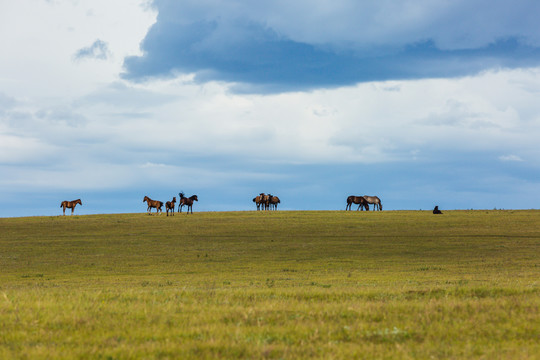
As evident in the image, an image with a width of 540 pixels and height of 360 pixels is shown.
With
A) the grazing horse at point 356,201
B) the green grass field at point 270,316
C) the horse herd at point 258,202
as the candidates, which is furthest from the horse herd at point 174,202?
the green grass field at point 270,316

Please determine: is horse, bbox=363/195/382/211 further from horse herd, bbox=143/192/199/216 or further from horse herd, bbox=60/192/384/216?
horse herd, bbox=143/192/199/216

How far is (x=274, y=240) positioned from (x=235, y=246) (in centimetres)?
508

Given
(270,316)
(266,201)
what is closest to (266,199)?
(266,201)

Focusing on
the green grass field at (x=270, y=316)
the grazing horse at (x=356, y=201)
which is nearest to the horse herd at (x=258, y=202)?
the grazing horse at (x=356, y=201)

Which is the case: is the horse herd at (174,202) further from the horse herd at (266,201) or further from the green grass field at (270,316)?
the green grass field at (270,316)

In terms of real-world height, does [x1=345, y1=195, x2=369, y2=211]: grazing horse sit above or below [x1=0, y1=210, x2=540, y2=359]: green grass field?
above

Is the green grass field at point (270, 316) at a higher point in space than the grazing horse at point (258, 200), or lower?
lower

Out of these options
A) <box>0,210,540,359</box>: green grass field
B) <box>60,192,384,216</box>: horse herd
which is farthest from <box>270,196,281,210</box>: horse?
<box>0,210,540,359</box>: green grass field

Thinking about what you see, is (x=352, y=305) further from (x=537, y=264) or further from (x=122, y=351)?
(x=537, y=264)

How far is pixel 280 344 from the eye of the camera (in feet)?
32.9

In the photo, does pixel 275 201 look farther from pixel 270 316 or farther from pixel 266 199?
pixel 270 316

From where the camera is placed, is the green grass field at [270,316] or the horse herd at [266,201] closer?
the green grass field at [270,316]

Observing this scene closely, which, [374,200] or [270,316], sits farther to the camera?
[374,200]

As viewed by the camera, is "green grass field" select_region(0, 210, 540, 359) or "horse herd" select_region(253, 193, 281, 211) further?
"horse herd" select_region(253, 193, 281, 211)
